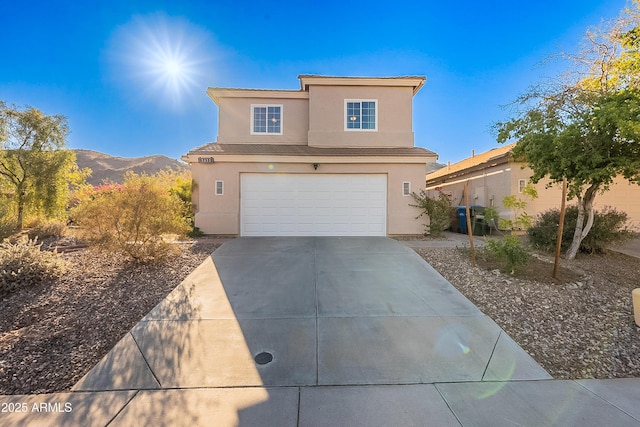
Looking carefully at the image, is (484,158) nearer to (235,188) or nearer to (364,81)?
(364,81)

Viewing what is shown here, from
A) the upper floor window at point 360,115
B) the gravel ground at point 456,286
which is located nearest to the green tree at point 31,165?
the gravel ground at point 456,286

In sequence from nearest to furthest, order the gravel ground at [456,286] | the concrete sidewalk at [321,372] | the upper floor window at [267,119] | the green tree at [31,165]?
the concrete sidewalk at [321,372], the gravel ground at [456,286], the green tree at [31,165], the upper floor window at [267,119]

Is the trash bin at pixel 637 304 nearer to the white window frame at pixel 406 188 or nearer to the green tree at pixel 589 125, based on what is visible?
the green tree at pixel 589 125

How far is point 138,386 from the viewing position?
8.65ft

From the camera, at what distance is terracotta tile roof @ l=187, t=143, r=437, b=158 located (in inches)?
408

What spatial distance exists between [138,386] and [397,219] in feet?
30.6

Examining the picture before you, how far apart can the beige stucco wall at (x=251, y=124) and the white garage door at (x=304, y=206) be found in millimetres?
2435

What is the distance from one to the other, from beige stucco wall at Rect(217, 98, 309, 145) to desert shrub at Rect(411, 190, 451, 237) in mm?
5470

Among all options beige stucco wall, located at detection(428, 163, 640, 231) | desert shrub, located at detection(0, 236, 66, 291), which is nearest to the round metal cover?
desert shrub, located at detection(0, 236, 66, 291)

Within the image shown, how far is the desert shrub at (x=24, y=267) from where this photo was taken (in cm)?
475

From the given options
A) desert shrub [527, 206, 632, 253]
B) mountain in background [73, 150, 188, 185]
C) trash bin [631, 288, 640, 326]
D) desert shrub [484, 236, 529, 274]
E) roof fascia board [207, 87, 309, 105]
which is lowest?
trash bin [631, 288, 640, 326]

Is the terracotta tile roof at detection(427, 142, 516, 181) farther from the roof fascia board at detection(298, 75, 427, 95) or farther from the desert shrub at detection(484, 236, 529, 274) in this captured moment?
the desert shrub at detection(484, 236, 529, 274)

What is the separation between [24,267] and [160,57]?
26.0 feet

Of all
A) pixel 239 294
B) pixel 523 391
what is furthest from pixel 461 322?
pixel 239 294
